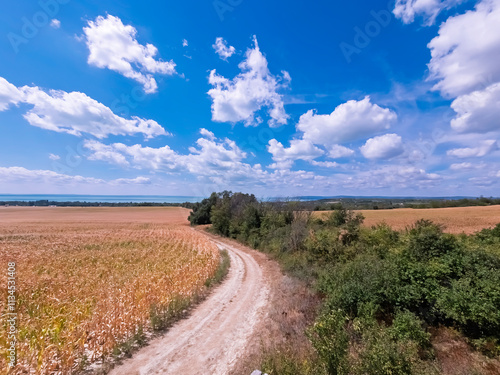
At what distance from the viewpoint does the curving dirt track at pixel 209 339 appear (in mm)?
6629

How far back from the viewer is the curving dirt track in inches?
261

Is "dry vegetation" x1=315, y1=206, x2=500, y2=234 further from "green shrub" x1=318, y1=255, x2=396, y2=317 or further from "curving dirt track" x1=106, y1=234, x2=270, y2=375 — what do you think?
"curving dirt track" x1=106, y1=234, x2=270, y2=375

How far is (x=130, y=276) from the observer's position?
13.7m

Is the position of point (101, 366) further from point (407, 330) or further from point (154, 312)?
point (407, 330)

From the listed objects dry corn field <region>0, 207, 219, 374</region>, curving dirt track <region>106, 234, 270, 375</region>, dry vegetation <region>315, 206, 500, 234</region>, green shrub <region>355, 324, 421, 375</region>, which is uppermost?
dry vegetation <region>315, 206, 500, 234</region>

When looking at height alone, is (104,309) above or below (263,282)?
above

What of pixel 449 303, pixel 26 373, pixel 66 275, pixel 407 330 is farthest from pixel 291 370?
pixel 66 275

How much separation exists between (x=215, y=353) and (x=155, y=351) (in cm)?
191

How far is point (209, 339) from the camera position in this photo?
8.20 m

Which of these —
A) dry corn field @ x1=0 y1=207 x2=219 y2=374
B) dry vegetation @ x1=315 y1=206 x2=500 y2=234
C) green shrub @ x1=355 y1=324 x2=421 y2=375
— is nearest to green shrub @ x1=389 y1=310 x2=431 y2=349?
green shrub @ x1=355 y1=324 x2=421 y2=375

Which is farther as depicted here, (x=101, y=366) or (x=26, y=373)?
(x=101, y=366)

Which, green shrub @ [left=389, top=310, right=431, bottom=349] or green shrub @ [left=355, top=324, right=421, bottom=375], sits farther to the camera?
green shrub @ [left=389, top=310, right=431, bottom=349]

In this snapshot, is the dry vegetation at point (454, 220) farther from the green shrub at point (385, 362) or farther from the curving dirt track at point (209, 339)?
the green shrub at point (385, 362)

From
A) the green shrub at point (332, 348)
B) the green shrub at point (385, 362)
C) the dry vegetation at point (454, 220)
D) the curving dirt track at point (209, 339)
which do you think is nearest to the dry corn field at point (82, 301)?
Result: the curving dirt track at point (209, 339)
